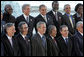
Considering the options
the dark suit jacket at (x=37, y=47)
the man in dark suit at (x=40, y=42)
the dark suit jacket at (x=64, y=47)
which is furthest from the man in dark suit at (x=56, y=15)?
the dark suit jacket at (x=37, y=47)

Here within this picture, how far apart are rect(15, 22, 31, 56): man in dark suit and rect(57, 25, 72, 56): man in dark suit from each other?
844 millimetres

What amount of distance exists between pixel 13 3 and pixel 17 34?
243 centimetres

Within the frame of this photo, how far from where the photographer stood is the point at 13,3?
33.2 feet

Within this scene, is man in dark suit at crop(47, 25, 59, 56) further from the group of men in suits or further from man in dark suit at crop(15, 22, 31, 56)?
man in dark suit at crop(15, 22, 31, 56)

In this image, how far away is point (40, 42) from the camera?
7609mm

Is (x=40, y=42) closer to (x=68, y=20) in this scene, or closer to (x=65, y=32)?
(x=65, y=32)

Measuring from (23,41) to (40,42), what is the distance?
42cm

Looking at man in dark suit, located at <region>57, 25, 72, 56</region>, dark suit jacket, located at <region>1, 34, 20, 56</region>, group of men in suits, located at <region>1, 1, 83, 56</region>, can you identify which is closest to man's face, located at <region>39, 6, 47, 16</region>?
group of men in suits, located at <region>1, 1, 83, 56</region>

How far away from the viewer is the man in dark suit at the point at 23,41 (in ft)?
24.8

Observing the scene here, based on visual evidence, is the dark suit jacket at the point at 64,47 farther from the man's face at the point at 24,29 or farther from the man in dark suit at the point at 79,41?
the man's face at the point at 24,29

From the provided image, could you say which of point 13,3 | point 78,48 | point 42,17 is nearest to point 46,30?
point 42,17

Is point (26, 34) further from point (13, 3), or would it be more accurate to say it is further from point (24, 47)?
point (13, 3)

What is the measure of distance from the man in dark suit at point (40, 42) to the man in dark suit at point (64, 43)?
46cm

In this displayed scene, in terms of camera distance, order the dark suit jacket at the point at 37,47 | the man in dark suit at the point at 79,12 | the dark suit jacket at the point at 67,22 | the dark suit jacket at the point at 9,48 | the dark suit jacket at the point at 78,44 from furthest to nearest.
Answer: the man in dark suit at the point at 79,12 → the dark suit jacket at the point at 67,22 → the dark suit jacket at the point at 78,44 → the dark suit jacket at the point at 37,47 → the dark suit jacket at the point at 9,48
